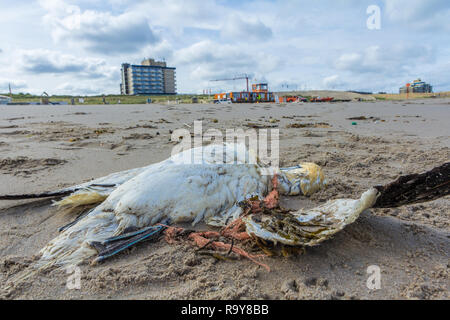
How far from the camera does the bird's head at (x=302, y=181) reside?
3.08m

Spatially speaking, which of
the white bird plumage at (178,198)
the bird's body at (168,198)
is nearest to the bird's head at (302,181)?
the white bird plumage at (178,198)

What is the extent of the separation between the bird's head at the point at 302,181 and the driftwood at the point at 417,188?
106cm

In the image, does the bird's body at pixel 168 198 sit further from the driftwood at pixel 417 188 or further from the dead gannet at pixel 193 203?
the driftwood at pixel 417 188

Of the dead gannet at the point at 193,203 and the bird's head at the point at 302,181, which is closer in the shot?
the dead gannet at the point at 193,203

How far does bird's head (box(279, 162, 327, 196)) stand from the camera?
3.08 metres

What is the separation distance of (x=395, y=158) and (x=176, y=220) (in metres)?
3.70

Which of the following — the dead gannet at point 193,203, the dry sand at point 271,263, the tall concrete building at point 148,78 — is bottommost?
the dry sand at point 271,263

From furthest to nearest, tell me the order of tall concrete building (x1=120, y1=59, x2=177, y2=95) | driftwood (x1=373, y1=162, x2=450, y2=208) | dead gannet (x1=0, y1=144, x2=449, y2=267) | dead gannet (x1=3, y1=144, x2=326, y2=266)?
1. tall concrete building (x1=120, y1=59, x2=177, y2=95)
2. dead gannet (x1=3, y1=144, x2=326, y2=266)
3. dead gannet (x1=0, y1=144, x2=449, y2=267)
4. driftwood (x1=373, y1=162, x2=450, y2=208)

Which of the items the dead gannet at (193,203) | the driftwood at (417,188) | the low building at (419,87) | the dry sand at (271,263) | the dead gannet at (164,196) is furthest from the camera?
the low building at (419,87)

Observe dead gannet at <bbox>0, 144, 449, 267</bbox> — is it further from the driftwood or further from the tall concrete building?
the tall concrete building

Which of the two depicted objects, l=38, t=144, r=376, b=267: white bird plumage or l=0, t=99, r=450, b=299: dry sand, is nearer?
l=0, t=99, r=450, b=299: dry sand

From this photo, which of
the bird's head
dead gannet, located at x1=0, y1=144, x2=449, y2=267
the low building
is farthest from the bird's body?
the low building

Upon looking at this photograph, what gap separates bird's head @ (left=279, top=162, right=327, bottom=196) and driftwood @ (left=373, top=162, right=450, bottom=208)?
1058 millimetres
